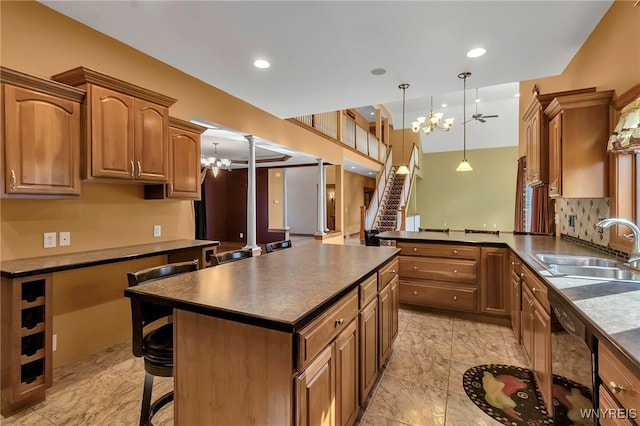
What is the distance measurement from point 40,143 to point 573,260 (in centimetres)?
410

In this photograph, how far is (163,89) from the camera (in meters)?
3.22

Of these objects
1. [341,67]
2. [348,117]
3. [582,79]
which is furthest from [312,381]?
[348,117]

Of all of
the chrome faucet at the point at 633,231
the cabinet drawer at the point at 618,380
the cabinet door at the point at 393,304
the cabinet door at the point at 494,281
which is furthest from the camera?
the cabinet door at the point at 494,281

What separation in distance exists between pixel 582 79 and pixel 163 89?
4335 mm

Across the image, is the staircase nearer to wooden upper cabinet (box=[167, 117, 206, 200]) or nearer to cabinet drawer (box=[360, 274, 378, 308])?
wooden upper cabinet (box=[167, 117, 206, 200])

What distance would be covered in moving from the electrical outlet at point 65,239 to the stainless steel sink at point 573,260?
3851 mm

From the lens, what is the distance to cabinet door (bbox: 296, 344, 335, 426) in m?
1.16

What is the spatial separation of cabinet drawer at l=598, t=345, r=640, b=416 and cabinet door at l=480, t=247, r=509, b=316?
7.53 ft

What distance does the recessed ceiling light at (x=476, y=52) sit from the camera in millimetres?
2836

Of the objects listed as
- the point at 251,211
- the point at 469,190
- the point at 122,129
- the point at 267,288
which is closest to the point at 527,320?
the point at 267,288

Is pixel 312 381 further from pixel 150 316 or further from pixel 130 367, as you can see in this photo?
pixel 130 367

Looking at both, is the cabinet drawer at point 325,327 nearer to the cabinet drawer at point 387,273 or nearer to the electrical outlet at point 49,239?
the cabinet drawer at point 387,273

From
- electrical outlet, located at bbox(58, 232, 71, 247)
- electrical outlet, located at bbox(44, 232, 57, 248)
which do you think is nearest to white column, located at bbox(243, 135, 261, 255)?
electrical outlet, located at bbox(58, 232, 71, 247)

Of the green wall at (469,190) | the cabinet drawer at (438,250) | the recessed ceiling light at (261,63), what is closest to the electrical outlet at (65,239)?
the recessed ceiling light at (261,63)
